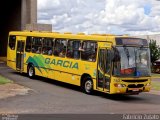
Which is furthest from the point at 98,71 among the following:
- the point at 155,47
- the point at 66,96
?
the point at 155,47

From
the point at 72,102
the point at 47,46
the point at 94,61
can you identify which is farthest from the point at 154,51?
the point at 72,102

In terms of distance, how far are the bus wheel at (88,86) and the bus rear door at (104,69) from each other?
0.77 m

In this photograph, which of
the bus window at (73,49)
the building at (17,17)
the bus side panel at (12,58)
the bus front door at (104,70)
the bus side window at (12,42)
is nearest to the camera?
the bus front door at (104,70)

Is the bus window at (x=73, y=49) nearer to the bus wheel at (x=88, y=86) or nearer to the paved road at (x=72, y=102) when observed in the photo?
the bus wheel at (x=88, y=86)

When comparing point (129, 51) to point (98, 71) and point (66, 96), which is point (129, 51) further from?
point (66, 96)

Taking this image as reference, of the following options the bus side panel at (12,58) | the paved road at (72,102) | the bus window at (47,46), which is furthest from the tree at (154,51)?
the paved road at (72,102)

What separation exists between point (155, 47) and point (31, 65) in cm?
2665

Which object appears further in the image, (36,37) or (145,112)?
(36,37)

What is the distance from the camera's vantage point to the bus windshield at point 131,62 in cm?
1880

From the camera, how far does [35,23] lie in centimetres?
4303

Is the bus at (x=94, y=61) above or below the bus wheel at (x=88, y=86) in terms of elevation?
above

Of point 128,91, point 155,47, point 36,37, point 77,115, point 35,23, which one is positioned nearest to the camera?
point 77,115

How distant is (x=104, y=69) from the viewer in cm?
1942

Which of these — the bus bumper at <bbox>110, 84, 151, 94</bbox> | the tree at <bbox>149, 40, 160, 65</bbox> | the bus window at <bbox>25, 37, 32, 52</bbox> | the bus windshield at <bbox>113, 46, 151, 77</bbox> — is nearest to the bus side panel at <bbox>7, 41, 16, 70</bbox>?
the bus window at <bbox>25, 37, 32, 52</bbox>
